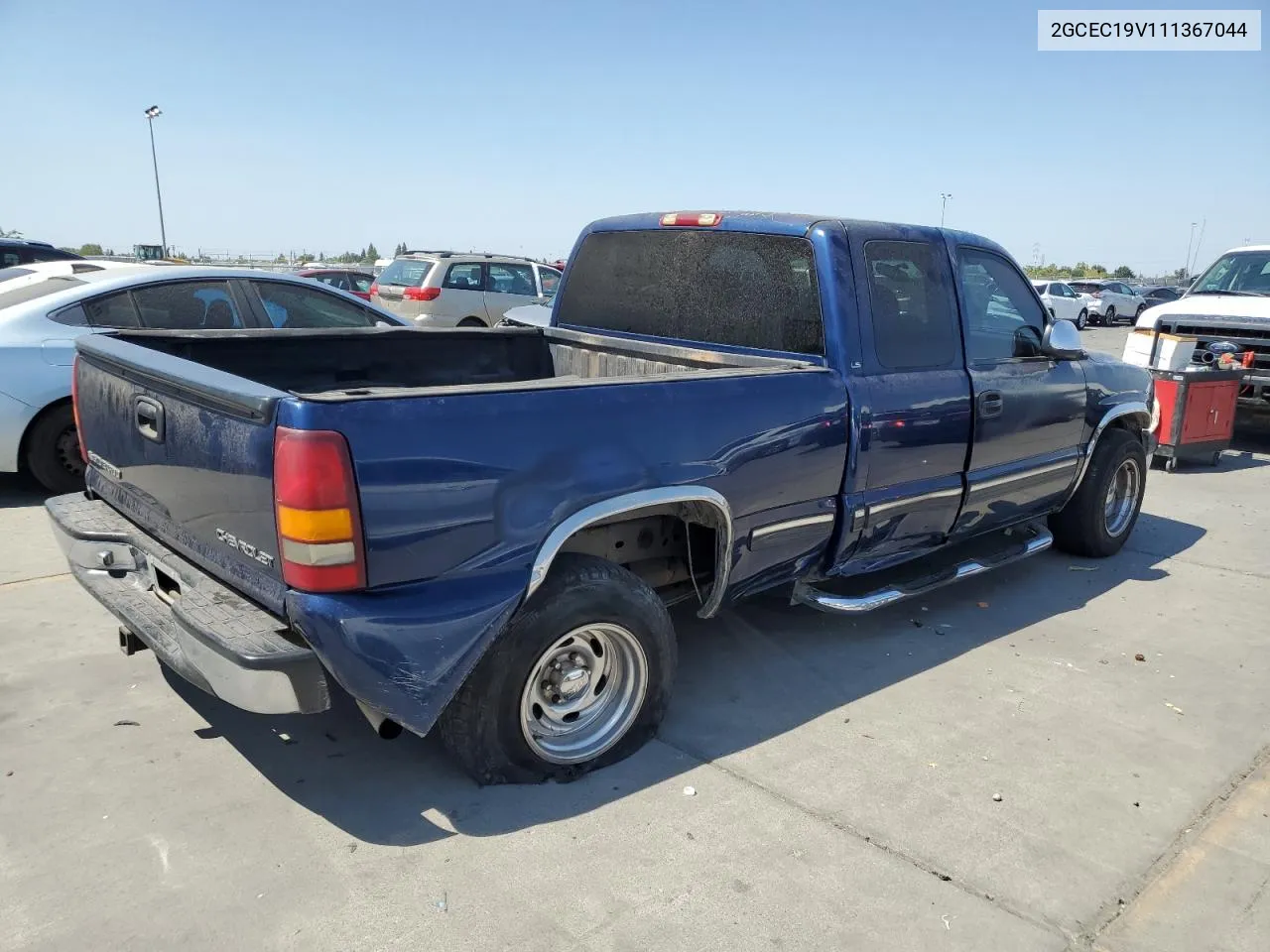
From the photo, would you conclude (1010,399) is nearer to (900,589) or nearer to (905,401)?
(905,401)

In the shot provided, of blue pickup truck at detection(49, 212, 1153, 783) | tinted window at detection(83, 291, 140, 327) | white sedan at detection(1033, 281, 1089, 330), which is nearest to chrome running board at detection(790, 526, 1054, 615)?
blue pickup truck at detection(49, 212, 1153, 783)

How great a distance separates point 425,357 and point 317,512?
93.1 inches

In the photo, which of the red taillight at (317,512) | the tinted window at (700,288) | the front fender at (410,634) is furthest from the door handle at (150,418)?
the tinted window at (700,288)

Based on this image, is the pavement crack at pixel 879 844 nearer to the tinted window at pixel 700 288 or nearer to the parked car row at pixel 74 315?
the tinted window at pixel 700 288

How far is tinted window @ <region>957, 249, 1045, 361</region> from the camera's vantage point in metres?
4.61

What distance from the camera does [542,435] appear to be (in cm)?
289

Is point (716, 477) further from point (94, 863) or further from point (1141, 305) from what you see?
point (1141, 305)

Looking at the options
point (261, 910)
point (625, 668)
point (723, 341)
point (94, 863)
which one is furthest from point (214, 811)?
point (723, 341)

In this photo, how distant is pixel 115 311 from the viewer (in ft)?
20.5

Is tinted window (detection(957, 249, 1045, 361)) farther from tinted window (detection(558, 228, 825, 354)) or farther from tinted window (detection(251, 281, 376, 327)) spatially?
tinted window (detection(251, 281, 376, 327))

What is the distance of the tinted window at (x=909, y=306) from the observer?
13.4ft

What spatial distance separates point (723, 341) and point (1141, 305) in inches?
1290

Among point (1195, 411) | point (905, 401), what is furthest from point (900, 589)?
point (1195, 411)

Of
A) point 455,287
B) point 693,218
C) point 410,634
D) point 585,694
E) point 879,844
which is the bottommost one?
point 879,844
